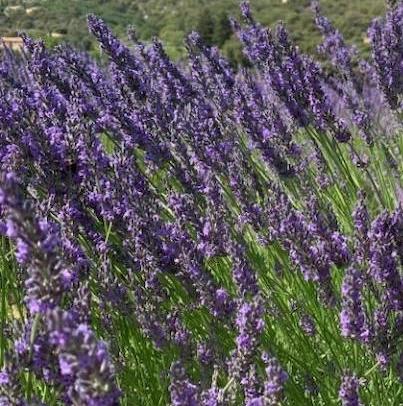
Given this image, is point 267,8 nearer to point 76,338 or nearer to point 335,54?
point 335,54

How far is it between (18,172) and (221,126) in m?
1.72

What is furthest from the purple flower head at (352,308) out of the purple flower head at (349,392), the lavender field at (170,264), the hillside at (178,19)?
the hillside at (178,19)

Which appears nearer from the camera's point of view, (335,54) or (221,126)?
(221,126)

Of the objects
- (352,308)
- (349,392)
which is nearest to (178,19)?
(352,308)

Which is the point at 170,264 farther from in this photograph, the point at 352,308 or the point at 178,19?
the point at 178,19

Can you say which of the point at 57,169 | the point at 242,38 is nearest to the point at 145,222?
the point at 57,169

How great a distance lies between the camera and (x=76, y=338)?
3.46 ft

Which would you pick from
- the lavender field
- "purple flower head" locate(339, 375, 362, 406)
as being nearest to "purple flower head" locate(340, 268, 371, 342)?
the lavender field

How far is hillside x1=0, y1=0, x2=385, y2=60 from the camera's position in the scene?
70.9 feet

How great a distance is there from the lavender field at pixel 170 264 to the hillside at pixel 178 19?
48.6ft

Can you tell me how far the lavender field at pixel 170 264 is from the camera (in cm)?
150

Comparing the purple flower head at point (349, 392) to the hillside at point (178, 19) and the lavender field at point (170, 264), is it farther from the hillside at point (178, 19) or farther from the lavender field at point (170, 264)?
the hillside at point (178, 19)

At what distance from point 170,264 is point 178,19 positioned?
3035 centimetres

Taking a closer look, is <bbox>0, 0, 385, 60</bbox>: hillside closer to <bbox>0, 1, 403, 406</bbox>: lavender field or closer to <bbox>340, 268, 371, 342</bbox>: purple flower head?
<bbox>0, 1, 403, 406</bbox>: lavender field
